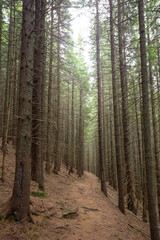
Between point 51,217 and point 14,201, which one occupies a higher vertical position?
point 14,201

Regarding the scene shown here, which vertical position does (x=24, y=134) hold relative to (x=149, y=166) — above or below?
above

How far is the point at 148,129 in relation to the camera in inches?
215

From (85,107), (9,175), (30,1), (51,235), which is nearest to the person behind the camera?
(51,235)

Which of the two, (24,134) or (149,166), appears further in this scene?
(149,166)

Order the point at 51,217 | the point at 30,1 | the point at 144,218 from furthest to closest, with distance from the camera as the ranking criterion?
1. the point at 144,218
2. the point at 51,217
3. the point at 30,1

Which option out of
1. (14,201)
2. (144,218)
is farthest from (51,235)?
(144,218)

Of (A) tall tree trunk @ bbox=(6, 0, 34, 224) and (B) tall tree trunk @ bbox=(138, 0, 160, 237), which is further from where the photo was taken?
(B) tall tree trunk @ bbox=(138, 0, 160, 237)

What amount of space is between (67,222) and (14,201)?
2130mm

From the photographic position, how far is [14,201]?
154 inches

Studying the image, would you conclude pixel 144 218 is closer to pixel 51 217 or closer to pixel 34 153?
pixel 51 217

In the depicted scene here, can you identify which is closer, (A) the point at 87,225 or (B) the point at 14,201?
(B) the point at 14,201

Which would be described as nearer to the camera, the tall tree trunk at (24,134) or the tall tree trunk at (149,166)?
the tall tree trunk at (24,134)

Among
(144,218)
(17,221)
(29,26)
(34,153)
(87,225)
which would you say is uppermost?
(29,26)

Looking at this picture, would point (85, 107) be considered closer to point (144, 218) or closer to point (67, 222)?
point (144, 218)
